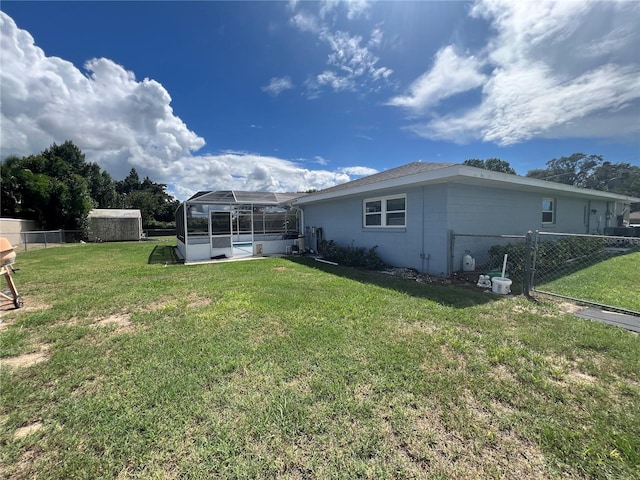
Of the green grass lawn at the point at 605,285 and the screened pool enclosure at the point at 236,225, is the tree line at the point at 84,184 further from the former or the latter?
the green grass lawn at the point at 605,285

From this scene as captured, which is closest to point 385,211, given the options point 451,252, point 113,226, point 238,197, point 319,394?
point 451,252

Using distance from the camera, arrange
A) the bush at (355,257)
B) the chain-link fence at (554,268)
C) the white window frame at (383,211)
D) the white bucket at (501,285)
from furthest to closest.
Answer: the bush at (355,257) → the white window frame at (383,211) → the white bucket at (501,285) → the chain-link fence at (554,268)

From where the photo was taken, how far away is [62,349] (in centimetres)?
319

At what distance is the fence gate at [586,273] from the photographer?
4.67m

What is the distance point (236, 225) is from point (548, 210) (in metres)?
13.8

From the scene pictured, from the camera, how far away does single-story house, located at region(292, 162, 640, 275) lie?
6.89 m

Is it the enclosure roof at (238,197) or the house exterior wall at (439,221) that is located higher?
the enclosure roof at (238,197)

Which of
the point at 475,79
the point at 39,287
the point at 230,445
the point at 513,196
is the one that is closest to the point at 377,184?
the point at 513,196

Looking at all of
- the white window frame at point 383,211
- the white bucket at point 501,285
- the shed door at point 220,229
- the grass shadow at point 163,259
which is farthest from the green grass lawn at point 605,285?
the grass shadow at point 163,259

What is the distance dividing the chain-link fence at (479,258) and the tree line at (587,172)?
117 ft

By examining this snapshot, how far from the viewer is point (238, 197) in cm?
1271

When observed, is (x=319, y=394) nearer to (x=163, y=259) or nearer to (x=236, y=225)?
(x=236, y=225)

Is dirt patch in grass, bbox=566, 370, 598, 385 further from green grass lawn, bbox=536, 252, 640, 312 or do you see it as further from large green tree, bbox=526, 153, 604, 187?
large green tree, bbox=526, 153, 604, 187

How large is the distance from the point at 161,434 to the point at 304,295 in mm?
3566
